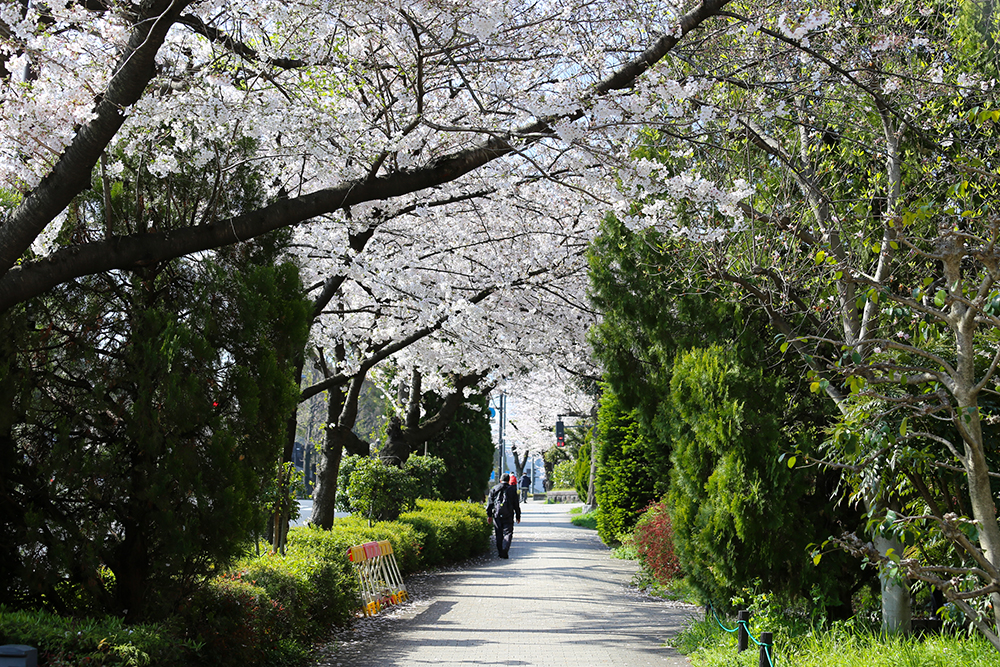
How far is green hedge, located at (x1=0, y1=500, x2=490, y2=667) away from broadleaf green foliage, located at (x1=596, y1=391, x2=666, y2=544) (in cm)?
753

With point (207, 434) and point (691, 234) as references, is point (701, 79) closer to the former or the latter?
point (691, 234)

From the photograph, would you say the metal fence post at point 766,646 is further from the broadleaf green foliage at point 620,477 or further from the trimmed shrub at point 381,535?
the broadleaf green foliage at point 620,477

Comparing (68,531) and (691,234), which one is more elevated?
(691,234)

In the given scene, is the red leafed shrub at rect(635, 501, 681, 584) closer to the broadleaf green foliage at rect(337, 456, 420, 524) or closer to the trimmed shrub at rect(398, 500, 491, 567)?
the trimmed shrub at rect(398, 500, 491, 567)

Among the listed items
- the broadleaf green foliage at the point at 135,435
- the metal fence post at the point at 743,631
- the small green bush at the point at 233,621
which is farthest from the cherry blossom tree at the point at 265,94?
the metal fence post at the point at 743,631

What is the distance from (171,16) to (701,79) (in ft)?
13.1

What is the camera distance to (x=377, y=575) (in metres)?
10.7

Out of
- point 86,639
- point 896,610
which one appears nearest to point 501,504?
point 896,610

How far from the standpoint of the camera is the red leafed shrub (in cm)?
1062

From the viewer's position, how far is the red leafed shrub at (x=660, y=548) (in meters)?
10.6

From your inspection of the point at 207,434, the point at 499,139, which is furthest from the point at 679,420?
the point at 207,434

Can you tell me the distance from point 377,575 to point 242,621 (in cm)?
480

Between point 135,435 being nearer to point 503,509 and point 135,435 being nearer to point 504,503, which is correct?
point 504,503

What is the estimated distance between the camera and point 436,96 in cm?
791
